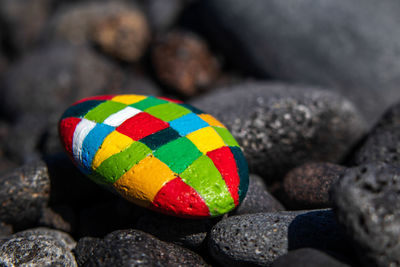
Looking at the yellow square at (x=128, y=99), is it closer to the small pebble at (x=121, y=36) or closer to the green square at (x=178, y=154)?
the green square at (x=178, y=154)

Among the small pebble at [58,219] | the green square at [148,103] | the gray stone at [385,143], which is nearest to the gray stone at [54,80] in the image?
the small pebble at [58,219]

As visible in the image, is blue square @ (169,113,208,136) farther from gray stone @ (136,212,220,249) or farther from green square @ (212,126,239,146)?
gray stone @ (136,212,220,249)

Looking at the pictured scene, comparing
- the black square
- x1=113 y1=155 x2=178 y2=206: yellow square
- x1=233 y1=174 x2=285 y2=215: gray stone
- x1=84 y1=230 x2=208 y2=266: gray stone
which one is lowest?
x1=84 y1=230 x2=208 y2=266: gray stone

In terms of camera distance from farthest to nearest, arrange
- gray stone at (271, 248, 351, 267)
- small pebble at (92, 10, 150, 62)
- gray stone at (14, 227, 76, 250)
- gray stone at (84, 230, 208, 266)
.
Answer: small pebble at (92, 10, 150, 62) < gray stone at (14, 227, 76, 250) < gray stone at (84, 230, 208, 266) < gray stone at (271, 248, 351, 267)

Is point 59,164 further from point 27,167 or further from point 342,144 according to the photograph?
point 342,144

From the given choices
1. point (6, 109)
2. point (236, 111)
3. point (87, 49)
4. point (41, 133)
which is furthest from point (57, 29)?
point (236, 111)

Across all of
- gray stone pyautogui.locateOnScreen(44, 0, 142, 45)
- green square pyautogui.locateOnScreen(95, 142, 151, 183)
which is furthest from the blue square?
gray stone pyautogui.locateOnScreen(44, 0, 142, 45)

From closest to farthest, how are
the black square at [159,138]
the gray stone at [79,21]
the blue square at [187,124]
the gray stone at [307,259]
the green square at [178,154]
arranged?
the gray stone at [307,259]
the green square at [178,154]
the black square at [159,138]
the blue square at [187,124]
the gray stone at [79,21]

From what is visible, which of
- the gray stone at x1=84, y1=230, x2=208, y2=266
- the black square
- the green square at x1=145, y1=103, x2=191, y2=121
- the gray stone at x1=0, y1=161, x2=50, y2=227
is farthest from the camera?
the gray stone at x1=0, y1=161, x2=50, y2=227
